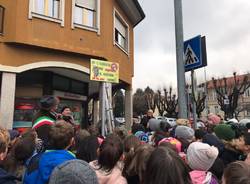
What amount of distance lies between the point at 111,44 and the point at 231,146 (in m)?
9.85

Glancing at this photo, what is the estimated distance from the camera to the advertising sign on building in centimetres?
682

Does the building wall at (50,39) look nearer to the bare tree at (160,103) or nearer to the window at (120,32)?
the window at (120,32)

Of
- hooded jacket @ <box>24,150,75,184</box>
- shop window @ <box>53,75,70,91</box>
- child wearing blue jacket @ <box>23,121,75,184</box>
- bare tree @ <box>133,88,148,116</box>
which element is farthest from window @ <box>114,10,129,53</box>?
bare tree @ <box>133,88,148,116</box>

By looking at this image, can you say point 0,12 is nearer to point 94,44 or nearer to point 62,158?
point 94,44

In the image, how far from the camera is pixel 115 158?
3.43 m

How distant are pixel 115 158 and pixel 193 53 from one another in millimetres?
4153

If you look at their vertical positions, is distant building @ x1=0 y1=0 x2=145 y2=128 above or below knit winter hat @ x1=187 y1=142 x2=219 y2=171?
above

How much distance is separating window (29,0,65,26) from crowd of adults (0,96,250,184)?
271 inches

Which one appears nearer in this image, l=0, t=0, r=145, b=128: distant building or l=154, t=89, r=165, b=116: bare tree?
l=0, t=0, r=145, b=128: distant building

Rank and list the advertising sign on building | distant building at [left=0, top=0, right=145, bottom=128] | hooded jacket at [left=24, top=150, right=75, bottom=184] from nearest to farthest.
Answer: hooded jacket at [left=24, top=150, right=75, bottom=184] < the advertising sign on building < distant building at [left=0, top=0, right=145, bottom=128]

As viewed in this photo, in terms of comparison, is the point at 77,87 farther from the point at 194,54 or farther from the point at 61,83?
the point at 194,54

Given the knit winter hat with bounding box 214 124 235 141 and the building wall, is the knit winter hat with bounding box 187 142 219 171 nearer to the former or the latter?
the knit winter hat with bounding box 214 124 235 141

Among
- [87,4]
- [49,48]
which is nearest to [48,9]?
[49,48]

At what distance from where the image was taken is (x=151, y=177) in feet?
7.44
